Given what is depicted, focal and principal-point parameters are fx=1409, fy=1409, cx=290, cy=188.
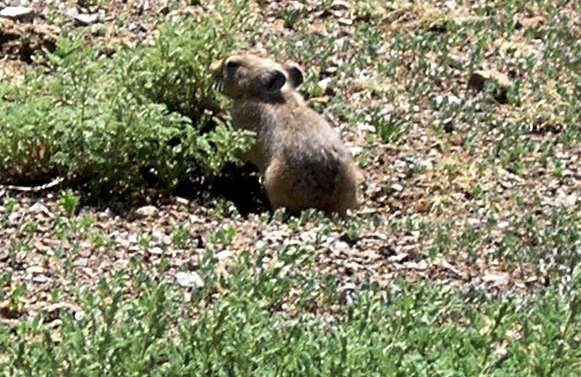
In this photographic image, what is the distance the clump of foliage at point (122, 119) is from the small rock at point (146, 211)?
223 mm

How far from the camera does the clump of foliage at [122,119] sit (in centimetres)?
809

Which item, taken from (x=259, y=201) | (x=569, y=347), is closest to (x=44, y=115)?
(x=259, y=201)

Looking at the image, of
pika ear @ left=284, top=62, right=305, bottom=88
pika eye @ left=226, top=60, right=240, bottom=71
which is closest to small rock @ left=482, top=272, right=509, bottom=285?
pika ear @ left=284, top=62, right=305, bottom=88

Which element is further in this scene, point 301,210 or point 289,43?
point 289,43

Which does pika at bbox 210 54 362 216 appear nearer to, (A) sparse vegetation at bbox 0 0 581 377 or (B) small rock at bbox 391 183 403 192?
(A) sparse vegetation at bbox 0 0 581 377

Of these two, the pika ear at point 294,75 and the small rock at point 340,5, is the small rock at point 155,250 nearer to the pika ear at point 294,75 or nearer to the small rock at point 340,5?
the pika ear at point 294,75

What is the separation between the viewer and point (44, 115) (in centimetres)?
812

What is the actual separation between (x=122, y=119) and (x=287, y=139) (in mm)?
1045

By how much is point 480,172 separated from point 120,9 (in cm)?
332

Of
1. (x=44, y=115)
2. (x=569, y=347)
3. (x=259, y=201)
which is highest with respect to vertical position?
(x=569, y=347)

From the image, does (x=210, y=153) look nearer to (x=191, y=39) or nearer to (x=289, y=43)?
(x=191, y=39)

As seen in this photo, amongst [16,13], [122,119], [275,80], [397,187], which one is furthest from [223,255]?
[16,13]


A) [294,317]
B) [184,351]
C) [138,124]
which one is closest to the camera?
[184,351]

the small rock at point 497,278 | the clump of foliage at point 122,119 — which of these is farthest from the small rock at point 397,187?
the small rock at point 497,278
